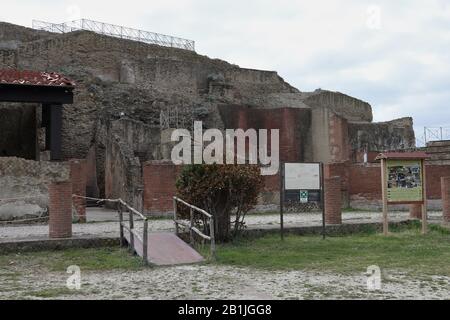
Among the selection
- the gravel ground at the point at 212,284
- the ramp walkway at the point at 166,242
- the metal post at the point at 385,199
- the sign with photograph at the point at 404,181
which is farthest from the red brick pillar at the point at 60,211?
the sign with photograph at the point at 404,181

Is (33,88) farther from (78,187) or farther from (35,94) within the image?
(78,187)

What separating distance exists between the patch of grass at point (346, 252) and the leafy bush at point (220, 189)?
646 millimetres

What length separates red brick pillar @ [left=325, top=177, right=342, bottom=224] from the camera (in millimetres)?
15055

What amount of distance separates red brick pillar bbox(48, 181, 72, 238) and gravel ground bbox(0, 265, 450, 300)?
9.96 ft

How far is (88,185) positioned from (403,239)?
16199mm

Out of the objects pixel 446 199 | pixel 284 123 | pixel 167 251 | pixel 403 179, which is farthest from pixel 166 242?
pixel 284 123

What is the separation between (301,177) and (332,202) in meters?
1.26

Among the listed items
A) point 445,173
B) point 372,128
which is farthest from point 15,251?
point 372,128

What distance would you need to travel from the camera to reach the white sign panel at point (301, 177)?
567 inches

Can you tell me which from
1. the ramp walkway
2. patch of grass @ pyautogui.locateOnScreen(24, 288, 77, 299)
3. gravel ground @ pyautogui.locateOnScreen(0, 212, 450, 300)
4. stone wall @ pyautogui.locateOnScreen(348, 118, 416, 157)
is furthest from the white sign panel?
stone wall @ pyautogui.locateOnScreen(348, 118, 416, 157)

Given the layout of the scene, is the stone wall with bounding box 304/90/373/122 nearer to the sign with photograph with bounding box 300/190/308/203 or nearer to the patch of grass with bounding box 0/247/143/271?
the sign with photograph with bounding box 300/190/308/203

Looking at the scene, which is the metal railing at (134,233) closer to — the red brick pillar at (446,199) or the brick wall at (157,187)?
the brick wall at (157,187)

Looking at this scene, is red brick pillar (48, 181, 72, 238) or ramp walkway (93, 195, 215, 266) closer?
ramp walkway (93, 195, 215, 266)

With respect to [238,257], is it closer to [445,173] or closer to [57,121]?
[57,121]
